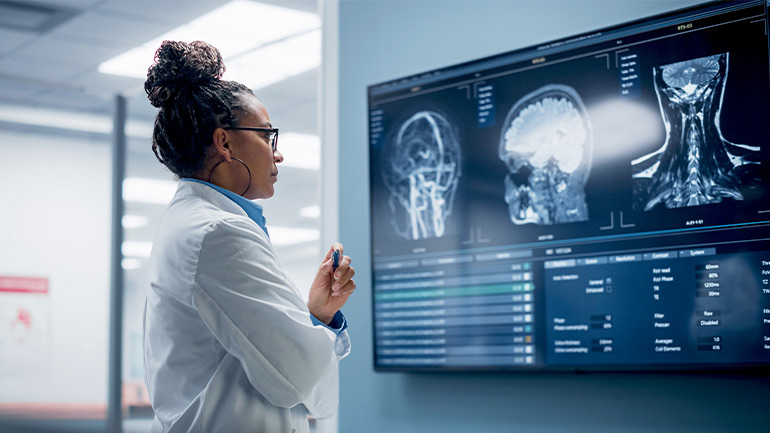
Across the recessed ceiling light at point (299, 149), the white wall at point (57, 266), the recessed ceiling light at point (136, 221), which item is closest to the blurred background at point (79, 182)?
the white wall at point (57, 266)

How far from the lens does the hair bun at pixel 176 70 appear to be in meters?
1.45

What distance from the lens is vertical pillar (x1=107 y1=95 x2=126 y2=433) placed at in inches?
161

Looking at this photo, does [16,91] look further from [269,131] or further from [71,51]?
[269,131]

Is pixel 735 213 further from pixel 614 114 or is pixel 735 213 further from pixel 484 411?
pixel 484 411

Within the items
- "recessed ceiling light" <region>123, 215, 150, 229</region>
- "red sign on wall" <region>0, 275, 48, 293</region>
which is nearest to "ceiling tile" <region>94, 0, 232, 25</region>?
"red sign on wall" <region>0, 275, 48, 293</region>

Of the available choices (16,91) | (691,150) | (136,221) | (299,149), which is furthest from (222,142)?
(136,221)

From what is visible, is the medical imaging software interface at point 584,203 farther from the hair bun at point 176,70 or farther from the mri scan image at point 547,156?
the hair bun at point 176,70

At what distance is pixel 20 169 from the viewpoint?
424cm

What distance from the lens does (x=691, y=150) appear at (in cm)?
188

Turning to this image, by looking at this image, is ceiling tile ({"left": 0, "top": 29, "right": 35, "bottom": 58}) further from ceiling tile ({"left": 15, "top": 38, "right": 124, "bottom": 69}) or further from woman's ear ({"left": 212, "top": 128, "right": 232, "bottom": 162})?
woman's ear ({"left": 212, "top": 128, "right": 232, "bottom": 162})

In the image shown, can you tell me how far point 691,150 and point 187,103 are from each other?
116cm

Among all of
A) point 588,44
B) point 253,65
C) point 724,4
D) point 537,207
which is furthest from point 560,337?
point 253,65

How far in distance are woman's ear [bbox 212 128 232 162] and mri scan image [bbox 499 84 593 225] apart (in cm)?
95

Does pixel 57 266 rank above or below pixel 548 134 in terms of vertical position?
below
